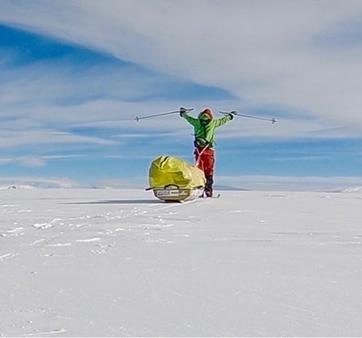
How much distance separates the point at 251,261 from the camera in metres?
3.76

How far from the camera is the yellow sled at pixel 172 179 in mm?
10164

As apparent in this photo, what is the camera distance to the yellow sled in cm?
1016

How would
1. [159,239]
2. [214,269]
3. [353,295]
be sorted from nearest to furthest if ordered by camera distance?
[353,295]
[214,269]
[159,239]

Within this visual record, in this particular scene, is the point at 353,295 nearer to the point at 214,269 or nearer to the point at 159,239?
the point at 214,269

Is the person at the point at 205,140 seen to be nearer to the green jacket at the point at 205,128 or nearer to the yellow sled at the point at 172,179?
the green jacket at the point at 205,128

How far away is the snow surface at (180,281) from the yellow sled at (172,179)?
4378 millimetres

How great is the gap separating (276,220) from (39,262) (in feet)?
11.8

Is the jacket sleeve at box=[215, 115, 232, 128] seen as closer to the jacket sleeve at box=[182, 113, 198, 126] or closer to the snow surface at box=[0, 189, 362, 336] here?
the jacket sleeve at box=[182, 113, 198, 126]

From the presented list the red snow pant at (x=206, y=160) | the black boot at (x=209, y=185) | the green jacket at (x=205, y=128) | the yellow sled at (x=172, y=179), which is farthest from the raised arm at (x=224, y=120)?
the yellow sled at (x=172, y=179)

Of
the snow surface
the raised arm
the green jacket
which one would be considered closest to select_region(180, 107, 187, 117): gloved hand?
the green jacket

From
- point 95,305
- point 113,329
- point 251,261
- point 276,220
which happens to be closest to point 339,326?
point 113,329

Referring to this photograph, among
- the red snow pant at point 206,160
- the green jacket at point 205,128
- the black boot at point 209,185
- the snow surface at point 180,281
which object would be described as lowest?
the snow surface at point 180,281

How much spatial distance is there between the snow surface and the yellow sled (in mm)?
4378

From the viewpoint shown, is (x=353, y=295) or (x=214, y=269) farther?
(x=214, y=269)
